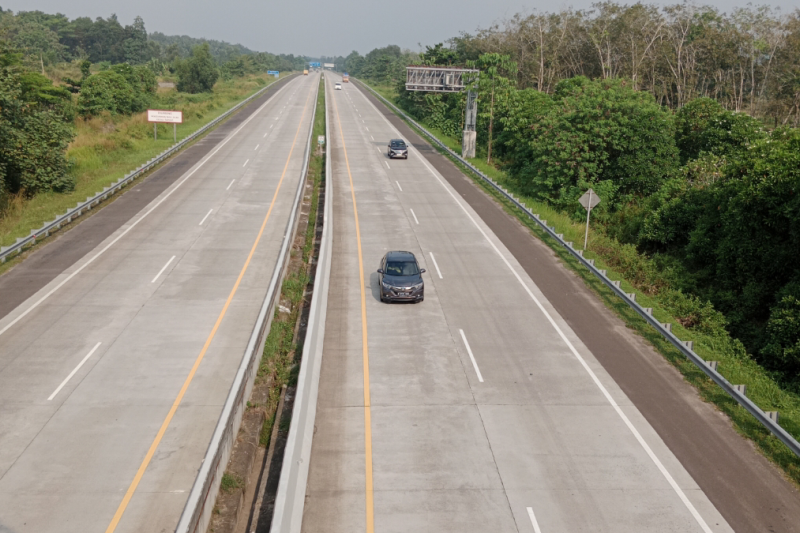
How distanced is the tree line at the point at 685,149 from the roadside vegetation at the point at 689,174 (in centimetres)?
9

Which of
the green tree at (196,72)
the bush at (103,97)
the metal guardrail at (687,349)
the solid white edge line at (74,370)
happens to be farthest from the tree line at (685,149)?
the green tree at (196,72)

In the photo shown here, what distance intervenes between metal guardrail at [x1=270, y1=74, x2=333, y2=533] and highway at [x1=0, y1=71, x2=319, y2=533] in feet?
7.17

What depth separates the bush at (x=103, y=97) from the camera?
233ft

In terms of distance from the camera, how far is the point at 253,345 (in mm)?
17000

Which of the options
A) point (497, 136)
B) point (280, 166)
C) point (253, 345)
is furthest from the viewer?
point (497, 136)

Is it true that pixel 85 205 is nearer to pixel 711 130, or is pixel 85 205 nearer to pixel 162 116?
pixel 162 116

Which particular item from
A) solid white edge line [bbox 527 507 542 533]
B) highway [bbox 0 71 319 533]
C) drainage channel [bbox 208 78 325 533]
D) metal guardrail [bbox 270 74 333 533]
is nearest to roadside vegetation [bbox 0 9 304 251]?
highway [bbox 0 71 319 533]

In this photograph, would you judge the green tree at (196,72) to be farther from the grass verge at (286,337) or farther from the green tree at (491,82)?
the grass verge at (286,337)

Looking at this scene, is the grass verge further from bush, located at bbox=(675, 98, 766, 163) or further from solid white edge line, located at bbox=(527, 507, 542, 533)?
bush, located at bbox=(675, 98, 766, 163)

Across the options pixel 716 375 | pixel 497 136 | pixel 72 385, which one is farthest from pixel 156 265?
pixel 497 136

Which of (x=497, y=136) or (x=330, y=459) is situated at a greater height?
(x=497, y=136)

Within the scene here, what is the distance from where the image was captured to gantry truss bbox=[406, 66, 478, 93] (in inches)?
2470

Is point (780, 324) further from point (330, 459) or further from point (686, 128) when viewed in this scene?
point (686, 128)

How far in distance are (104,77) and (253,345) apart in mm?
67698
